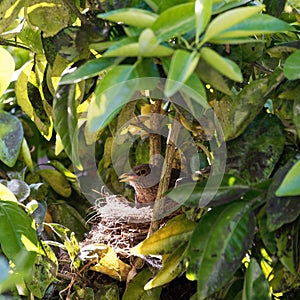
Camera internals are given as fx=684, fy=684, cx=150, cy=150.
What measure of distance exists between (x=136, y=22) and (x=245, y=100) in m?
0.15

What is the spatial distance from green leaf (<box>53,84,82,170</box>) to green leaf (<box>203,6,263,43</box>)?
165 millimetres

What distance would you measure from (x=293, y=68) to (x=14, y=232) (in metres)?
0.37

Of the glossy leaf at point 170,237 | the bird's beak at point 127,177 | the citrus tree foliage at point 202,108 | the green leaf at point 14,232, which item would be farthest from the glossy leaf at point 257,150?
the bird's beak at point 127,177

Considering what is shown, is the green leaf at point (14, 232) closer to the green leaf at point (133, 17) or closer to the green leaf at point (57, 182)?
the green leaf at point (133, 17)

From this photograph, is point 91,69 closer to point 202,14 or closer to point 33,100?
point 202,14

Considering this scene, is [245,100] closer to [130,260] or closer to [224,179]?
[224,179]

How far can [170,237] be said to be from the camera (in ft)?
2.46

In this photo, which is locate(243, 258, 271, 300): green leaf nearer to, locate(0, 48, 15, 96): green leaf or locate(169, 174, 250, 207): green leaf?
locate(169, 174, 250, 207): green leaf

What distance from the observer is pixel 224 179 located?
66cm

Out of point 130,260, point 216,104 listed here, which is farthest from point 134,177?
point 216,104

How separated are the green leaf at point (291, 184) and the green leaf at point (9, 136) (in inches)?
19.1

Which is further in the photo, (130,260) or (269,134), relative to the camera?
(130,260)

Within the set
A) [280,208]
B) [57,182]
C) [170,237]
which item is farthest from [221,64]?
[57,182]

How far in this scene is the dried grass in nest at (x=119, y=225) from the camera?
1104 mm
